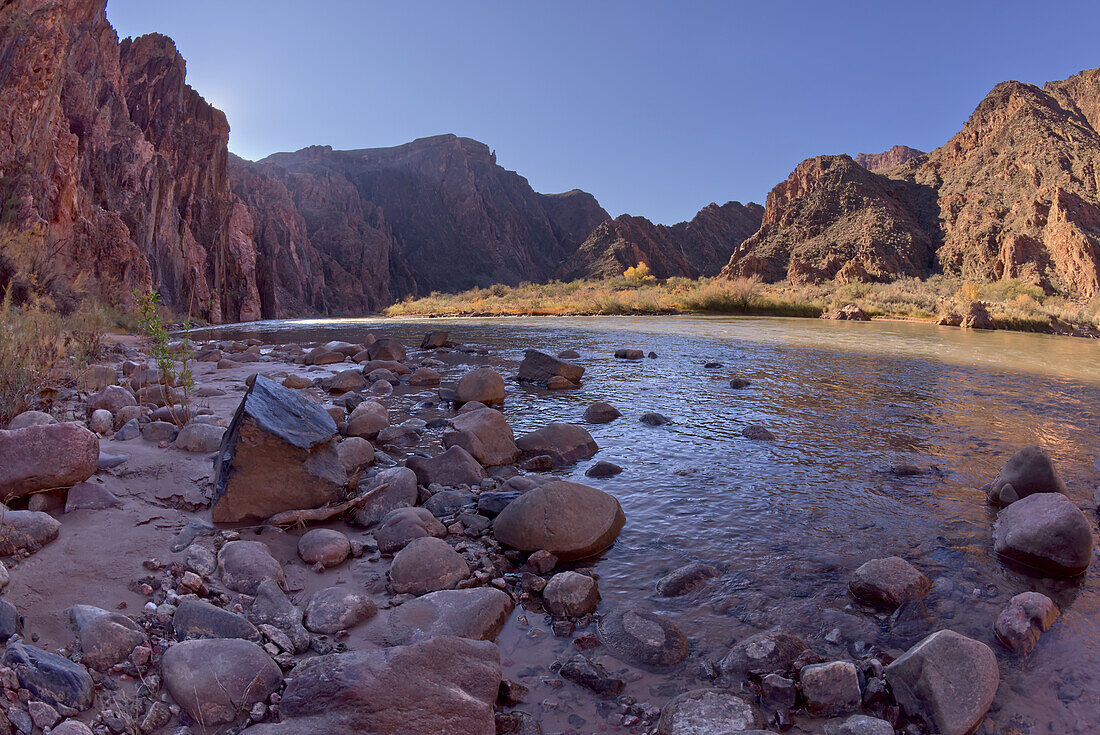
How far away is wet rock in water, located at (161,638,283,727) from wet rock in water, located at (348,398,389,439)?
4.23 meters

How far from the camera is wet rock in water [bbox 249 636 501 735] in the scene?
196 centimetres

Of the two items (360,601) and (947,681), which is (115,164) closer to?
(360,601)

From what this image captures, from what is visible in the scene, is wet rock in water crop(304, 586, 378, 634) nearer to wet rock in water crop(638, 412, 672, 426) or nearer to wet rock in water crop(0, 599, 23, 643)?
wet rock in water crop(0, 599, 23, 643)

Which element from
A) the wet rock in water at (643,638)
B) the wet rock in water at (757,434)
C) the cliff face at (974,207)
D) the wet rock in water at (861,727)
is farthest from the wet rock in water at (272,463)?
the cliff face at (974,207)

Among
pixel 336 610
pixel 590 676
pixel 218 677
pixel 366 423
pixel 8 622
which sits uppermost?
pixel 8 622

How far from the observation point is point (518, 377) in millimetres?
11555

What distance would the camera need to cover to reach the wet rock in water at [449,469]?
4977 millimetres

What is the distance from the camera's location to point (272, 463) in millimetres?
4039

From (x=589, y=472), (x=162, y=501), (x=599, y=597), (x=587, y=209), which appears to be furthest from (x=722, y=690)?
(x=587, y=209)

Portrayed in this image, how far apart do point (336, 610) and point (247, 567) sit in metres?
0.67

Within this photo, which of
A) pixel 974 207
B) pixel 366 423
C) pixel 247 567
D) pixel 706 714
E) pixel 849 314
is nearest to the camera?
pixel 706 714

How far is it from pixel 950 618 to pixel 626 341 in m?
16.9

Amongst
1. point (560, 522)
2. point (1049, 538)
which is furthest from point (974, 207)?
point (560, 522)

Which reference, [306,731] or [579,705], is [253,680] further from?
[579,705]
